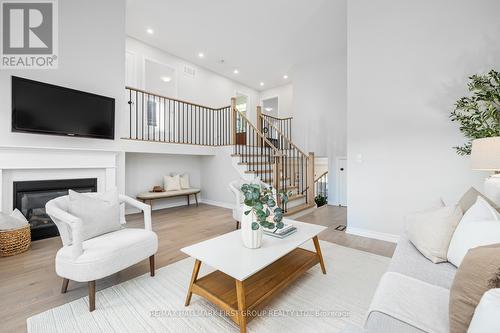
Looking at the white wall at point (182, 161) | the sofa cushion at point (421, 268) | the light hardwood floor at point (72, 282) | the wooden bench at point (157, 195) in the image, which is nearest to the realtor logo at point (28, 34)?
the white wall at point (182, 161)

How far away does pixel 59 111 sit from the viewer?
3.04 meters

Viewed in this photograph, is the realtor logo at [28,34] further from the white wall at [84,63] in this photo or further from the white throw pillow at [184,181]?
the white throw pillow at [184,181]

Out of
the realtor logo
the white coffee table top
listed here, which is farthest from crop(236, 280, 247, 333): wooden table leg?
the realtor logo

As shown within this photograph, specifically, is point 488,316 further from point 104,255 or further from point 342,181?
point 342,181

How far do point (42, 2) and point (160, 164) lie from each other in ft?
10.8

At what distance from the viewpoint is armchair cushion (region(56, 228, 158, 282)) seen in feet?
5.30

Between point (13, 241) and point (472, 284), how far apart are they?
13.1ft

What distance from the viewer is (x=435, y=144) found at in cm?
277

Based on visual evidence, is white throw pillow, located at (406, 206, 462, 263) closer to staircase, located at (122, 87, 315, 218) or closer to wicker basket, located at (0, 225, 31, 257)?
staircase, located at (122, 87, 315, 218)

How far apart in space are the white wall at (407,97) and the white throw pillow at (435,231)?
141 centimetres

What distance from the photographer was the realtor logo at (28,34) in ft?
9.35

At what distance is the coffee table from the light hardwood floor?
0.99 meters

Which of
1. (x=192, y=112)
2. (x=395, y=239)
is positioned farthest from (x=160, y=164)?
(x=395, y=239)

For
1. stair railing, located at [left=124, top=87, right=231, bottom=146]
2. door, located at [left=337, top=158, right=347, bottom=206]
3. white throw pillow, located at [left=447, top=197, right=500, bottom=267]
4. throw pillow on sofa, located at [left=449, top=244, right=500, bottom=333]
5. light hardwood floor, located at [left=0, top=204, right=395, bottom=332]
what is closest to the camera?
throw pillow on sofa, located at [left=449, top=244, right=500, bottom=333]
